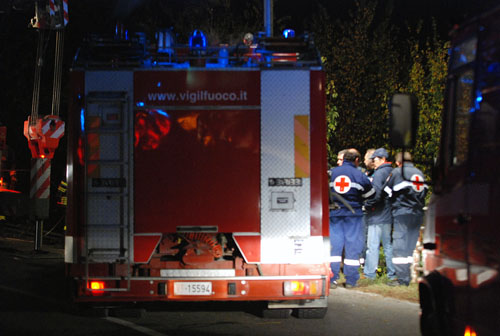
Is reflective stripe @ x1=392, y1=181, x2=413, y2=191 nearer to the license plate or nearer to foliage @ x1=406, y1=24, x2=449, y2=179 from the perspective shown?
the license plate

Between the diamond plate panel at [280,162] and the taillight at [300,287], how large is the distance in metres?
0.23

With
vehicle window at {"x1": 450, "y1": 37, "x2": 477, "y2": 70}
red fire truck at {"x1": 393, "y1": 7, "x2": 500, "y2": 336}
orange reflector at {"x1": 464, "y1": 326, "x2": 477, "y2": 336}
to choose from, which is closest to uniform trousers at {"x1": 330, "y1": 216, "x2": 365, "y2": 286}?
red fire truck at {"x1": 393, "y1": 7, "x2": 500, "y2": 336}

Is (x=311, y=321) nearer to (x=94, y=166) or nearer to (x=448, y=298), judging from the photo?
(x=94, y=166)

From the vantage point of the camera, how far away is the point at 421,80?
21.8 meters

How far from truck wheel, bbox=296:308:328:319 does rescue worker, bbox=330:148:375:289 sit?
2258 mm

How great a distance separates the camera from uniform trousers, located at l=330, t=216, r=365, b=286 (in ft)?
33.9

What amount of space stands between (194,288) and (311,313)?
1606mm

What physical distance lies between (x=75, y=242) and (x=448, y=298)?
12.5ft

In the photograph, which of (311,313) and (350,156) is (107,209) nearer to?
(311,313)

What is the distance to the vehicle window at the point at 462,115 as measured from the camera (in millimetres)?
4660

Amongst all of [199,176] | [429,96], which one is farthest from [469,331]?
[429,96]

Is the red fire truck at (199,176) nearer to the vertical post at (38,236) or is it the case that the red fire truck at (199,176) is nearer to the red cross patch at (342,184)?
the red cross patch at (342,184)

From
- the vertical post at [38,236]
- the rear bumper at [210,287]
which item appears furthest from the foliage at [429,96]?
the rear bumper at [210,287]

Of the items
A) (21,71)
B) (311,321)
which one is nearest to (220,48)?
(311,321)
